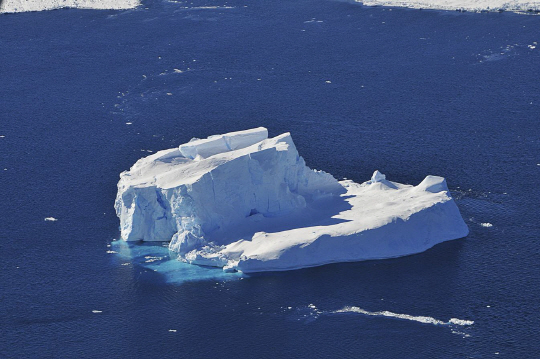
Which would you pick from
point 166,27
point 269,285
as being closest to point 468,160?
point 269,285

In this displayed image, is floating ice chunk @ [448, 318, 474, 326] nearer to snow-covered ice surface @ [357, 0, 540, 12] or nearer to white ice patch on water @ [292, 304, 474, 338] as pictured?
white ice patch on water @ [292, 304, 474, 338]

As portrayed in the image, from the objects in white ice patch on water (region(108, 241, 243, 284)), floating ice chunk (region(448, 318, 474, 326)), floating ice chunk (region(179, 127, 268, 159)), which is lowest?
floating ice chunk (region(448, 318, 474, 326))

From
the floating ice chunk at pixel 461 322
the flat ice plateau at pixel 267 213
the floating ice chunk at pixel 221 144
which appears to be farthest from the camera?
the floating ice chunk at pixel 221 144

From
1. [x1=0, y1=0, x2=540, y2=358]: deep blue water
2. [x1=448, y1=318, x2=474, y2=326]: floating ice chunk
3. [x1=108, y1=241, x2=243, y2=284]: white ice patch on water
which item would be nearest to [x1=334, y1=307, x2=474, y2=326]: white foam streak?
[x1=448, y1=318, x2=474, y2=326]: floating ice chunk

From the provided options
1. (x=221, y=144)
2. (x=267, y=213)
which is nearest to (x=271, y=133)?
(x=221, y=144)

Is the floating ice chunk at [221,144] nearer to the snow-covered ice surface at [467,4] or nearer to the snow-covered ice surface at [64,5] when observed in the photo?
the snow-covered ice surface at [467,4]

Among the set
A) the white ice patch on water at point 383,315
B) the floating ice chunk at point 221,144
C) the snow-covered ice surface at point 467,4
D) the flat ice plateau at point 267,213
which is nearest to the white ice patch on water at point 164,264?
the flat ice plateau at point 267,213

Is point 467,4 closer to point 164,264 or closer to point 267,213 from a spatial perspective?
point 267,213
